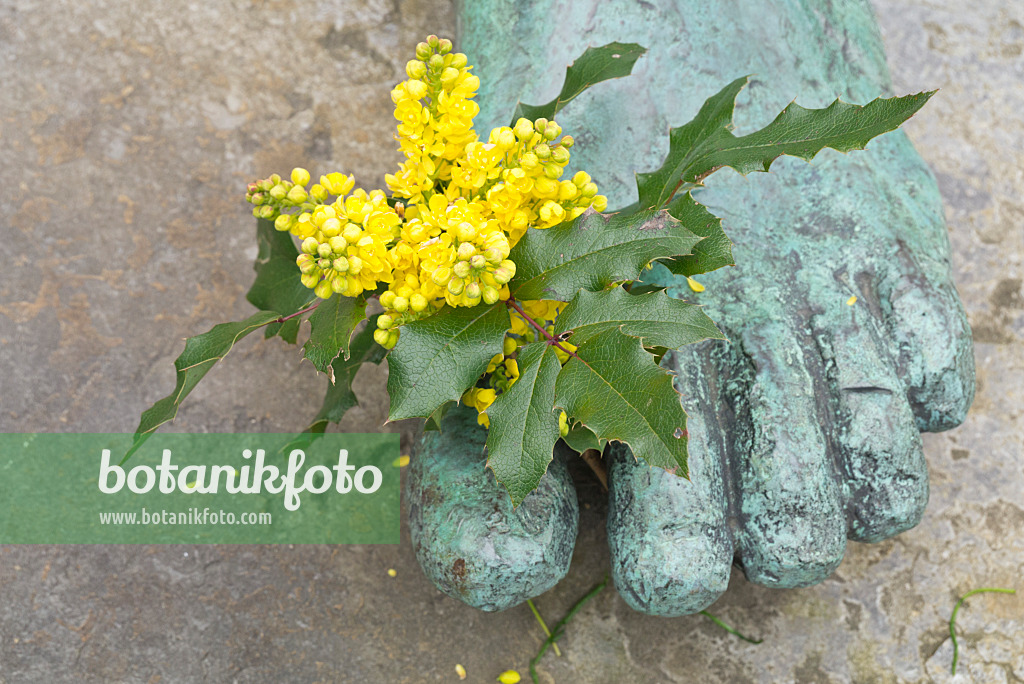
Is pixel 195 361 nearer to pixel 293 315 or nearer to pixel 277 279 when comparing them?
pixel 293 315

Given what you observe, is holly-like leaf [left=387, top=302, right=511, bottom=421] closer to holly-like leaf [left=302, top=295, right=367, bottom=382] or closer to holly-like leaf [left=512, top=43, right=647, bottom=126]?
holly-like leaf [left=302, top=295, right=367, bottom=382]

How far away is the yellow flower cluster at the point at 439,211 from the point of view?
58 cm

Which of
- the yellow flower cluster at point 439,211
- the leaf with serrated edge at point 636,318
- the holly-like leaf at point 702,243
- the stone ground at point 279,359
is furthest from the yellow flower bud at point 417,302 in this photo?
the stone ground at point 279,359

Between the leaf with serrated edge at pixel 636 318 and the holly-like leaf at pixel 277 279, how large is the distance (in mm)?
295

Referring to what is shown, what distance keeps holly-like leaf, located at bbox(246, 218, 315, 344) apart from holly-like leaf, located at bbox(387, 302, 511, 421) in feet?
0.67

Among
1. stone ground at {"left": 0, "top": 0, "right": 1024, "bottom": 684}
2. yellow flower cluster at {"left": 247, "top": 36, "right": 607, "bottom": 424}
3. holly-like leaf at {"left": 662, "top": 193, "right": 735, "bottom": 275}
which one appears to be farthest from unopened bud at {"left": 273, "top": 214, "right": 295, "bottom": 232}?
stone ground at {"left": 0, "top": 0, "right": 1024, "bottom": 684}

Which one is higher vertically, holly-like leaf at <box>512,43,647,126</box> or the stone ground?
holly-like leaf at <box>512,43,647,126</box>

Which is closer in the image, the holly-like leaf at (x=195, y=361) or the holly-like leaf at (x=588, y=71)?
the holly-like leaf at (x=195, y=361)

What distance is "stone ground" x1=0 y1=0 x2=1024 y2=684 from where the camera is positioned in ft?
3.20

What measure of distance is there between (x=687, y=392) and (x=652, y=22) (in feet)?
1.82

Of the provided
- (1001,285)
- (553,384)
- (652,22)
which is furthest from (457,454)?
(1001,285)

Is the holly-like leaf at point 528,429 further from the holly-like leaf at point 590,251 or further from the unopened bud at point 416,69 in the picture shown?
the unopened bud at point 416,69

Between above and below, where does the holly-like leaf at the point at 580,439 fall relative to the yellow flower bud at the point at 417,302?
below

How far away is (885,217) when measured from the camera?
99 centimetres
